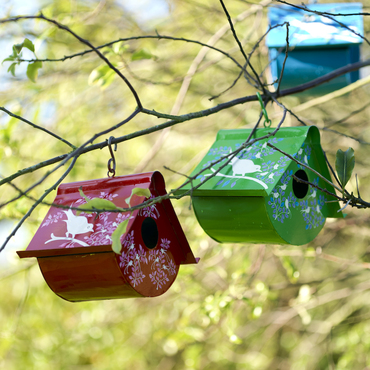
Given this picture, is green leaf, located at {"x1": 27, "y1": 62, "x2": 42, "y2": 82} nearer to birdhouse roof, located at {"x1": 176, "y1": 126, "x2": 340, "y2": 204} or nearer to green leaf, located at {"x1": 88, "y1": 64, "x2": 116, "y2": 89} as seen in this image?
green leaf, located at {"x1": 88, "y1": 64, "x2": 116, "y2": 89}

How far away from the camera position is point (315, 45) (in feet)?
5.28

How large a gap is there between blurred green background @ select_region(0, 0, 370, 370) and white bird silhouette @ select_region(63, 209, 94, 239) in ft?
2.43

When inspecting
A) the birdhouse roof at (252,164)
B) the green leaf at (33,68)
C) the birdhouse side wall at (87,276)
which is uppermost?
the green leaf at (33,68)

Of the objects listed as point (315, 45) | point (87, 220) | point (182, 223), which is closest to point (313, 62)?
point (315, 45)

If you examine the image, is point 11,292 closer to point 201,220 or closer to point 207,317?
point 207,317

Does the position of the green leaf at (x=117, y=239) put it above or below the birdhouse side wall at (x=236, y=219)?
above

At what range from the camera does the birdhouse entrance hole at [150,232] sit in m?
1.05

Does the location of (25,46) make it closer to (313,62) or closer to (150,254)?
(150,254)

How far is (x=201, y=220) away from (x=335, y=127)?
5.86ft

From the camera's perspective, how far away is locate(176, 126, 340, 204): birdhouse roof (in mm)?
941

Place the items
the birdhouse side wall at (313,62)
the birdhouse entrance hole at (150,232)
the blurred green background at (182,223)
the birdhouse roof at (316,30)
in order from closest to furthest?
the birdhouse entrance hole at (150,232) → the birdhouse roof at (316,30) → the birdhouse side wall at (313,62) → the blurred green background at (182,223)

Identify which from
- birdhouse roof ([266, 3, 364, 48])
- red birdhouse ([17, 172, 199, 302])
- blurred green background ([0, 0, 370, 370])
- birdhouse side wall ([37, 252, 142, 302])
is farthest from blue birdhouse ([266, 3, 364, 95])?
birdhouse side wall ([37, 252, 142, 302])

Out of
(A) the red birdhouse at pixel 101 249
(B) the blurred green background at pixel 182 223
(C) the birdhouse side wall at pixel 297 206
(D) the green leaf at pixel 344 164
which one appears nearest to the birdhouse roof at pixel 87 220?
(A) the red birdhouse at pixel 101 249

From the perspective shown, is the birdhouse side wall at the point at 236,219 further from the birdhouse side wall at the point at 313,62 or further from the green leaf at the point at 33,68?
the birdhouse side wall at the point at 313,62
